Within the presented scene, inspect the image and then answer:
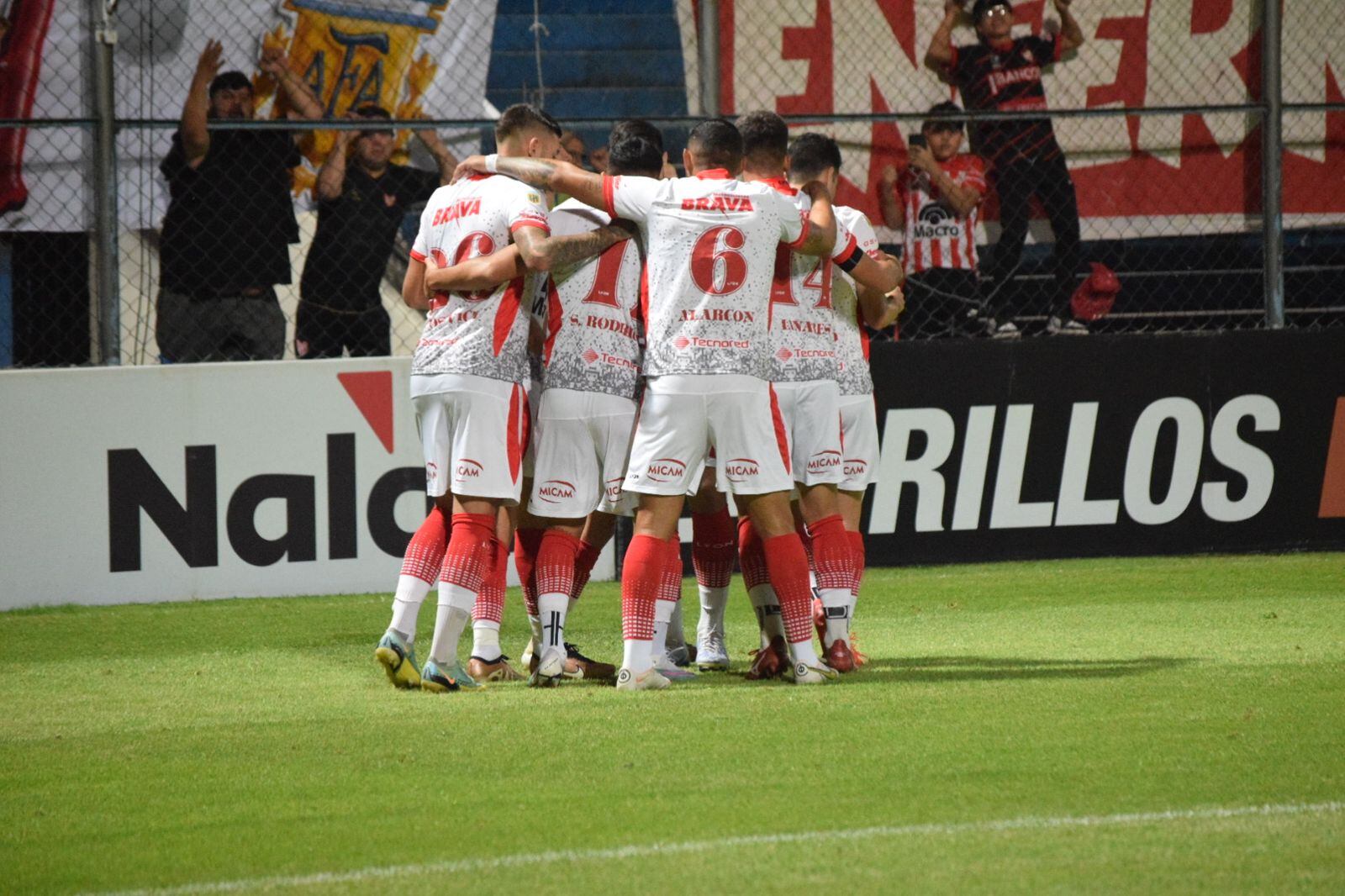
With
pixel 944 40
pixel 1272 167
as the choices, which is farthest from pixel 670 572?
pixel 944 40

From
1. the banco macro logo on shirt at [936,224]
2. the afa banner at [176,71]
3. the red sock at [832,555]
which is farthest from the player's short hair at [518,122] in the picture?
the banco macro logo on shirt at [936,224]

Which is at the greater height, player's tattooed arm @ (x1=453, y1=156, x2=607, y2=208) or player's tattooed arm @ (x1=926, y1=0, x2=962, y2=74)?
player's tattooed arm @ (x1=926, y1=0, x2=962, y2=74)

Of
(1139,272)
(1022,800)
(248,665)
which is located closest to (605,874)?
(1022,800)

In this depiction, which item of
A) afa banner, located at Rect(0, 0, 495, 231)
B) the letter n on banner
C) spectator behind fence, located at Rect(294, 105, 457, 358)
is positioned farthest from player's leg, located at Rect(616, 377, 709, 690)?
the letter n on banner

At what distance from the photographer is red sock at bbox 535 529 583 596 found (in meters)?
6.27

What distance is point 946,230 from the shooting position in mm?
10641

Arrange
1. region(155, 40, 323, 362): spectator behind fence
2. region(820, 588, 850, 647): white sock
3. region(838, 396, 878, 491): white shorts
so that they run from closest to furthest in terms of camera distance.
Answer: region(820, 588, 850, 647): white sock → region(838, 396, 878, 491): white shorts → region(155, 40, 323, 362): spectator behind fence

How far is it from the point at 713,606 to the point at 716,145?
1.86m

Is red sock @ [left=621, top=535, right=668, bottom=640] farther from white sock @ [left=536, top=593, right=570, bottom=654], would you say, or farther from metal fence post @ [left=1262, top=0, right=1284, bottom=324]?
metal fence post @ [left=1262, top=0, right=1284, bottom=324]

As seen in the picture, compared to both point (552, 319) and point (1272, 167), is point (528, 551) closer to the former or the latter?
point (552, 319)

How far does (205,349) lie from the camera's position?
953 centimetres

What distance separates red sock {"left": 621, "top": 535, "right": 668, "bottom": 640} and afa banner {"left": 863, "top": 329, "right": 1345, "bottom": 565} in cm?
415

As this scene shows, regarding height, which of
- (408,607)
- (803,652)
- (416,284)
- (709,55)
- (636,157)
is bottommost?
(803,652)

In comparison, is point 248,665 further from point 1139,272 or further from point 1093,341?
point 1139,272
